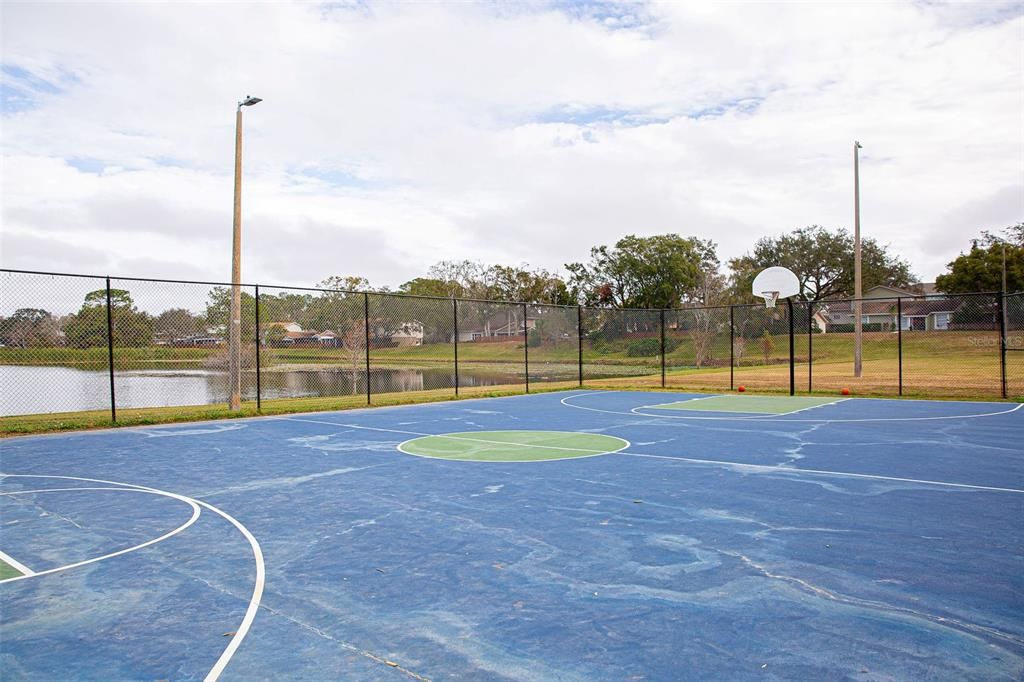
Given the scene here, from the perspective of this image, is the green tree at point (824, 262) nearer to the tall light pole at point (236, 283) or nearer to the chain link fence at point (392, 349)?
the chain link fence at point (392, 349)

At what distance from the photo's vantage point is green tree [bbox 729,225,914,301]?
54.8m

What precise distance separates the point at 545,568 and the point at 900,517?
9.55 ft

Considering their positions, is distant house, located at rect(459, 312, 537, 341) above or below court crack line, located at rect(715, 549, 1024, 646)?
above

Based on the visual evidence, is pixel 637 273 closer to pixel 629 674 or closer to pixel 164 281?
pixel 164 281

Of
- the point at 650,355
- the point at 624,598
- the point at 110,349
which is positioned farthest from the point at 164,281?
the point at 650,355

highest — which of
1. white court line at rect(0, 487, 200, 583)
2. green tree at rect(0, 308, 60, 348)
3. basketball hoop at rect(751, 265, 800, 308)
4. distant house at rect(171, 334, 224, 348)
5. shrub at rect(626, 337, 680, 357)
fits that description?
basketball hoop at rect(751, 265, 800, 308)

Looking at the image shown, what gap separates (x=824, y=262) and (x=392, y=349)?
45832 millimetres

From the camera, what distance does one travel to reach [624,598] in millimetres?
3414

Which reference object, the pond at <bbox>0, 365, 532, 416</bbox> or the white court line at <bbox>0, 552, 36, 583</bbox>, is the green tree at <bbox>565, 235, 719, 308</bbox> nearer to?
the pond at <bbox>0, 365, 532, 416</bbox>

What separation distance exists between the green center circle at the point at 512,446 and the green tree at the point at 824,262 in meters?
47.7

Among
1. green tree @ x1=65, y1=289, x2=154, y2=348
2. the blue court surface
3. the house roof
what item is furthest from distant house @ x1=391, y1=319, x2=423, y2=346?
the house roof

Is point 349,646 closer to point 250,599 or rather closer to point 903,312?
point 250,599

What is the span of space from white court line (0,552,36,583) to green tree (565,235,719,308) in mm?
44291

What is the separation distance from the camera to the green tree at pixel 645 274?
47.0m
